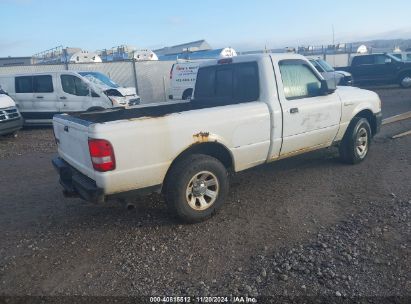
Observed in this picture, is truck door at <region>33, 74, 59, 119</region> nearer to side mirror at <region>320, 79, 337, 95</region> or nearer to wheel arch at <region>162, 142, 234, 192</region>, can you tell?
wheel arch at <region>162, 142, 234, 192</region>

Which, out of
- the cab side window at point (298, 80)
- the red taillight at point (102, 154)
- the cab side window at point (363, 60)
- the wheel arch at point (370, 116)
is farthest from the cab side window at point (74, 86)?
the cab side window at point (363, 60)

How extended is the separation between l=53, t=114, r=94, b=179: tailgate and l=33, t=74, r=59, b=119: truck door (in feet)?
24.6

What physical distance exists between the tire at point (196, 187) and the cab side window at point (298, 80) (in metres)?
1.54

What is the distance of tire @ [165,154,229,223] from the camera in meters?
3.87

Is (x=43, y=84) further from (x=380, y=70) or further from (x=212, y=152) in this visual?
(x=380, y=70)

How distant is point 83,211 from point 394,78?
19250 millimetres

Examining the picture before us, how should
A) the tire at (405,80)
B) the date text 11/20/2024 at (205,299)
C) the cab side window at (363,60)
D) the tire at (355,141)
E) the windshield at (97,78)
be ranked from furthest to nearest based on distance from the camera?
the cab side window at (363,60) < the tire at (405,80) < the windshield at (97,78) < the tire at (355,141) < the date text 11/20/2024 at (205,299)

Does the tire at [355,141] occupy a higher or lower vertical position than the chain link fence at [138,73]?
lower

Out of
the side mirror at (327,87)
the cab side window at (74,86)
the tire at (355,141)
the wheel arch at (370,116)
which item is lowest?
the tire at (355,141)

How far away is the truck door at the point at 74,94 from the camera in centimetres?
1106

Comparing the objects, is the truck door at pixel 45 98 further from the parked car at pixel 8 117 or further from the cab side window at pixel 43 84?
the parked car at pixel 8 117

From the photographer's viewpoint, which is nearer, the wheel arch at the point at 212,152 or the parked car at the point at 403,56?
the wheel arch at the point at 212,152

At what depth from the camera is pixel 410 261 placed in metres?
3.17

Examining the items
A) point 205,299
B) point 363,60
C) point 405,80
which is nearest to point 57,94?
point 205,299
